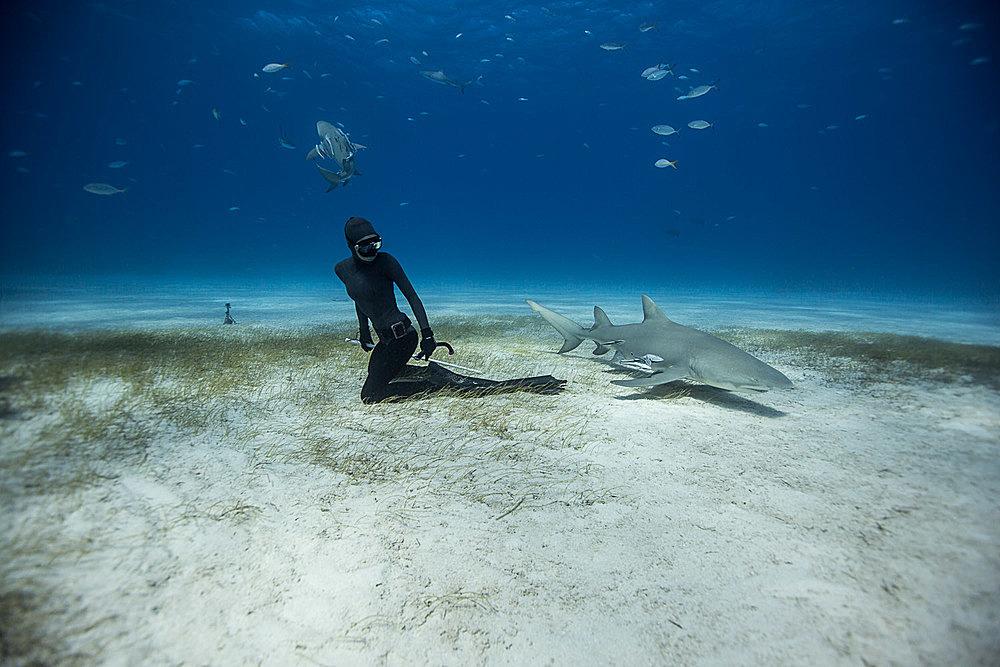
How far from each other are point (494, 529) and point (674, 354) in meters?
3.78

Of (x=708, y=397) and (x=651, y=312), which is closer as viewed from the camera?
(x=708, y=397)

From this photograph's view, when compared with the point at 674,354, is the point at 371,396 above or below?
below

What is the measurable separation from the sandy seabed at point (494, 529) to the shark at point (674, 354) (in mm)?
391

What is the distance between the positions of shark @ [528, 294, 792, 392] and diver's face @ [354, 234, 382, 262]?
9.44 feet

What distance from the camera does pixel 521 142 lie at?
387 ft

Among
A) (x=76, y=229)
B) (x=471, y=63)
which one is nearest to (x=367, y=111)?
(x=471, y=63)

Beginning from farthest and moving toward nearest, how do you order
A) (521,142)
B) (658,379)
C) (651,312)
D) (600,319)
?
1. (521,142)
2. (600,319)
3. (651,312)
4. (658,379)

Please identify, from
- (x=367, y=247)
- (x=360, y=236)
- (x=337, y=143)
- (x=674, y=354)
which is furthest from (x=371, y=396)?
(x=337, y=143)

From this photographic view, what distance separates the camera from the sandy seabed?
1750 mm

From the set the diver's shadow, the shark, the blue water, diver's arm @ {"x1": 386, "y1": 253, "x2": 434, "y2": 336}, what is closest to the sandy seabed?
the diver's shadow

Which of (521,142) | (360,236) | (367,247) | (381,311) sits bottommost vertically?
(381,311)

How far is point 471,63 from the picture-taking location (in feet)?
195

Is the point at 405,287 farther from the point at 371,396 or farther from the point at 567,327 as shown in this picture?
the point at 567,327

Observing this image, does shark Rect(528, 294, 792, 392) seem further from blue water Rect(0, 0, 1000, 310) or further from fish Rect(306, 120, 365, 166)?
blue water Rect(0, 0, 1000, 310)
